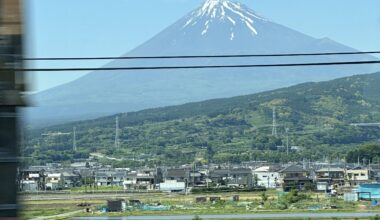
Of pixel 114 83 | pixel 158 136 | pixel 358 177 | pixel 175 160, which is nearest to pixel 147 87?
pixel 114 83

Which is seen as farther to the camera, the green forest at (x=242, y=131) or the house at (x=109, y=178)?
the green forest at (x=242, y=131)

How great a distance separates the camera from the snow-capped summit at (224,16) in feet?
334

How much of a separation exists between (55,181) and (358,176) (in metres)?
8.70

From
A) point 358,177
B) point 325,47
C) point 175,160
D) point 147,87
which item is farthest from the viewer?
point 325,47

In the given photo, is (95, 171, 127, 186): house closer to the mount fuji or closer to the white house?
the white house

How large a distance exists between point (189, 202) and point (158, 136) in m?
16.5

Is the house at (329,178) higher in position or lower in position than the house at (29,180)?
lower

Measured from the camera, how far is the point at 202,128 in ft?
115

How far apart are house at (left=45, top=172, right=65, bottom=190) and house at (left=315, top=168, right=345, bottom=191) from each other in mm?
6679

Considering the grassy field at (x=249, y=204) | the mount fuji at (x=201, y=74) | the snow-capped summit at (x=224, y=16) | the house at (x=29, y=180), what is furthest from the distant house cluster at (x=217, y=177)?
the snow-capped summit at (x=224, y=16)

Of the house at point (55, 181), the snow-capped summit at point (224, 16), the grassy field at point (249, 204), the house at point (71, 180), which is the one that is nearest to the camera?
the house at point (55, 181)

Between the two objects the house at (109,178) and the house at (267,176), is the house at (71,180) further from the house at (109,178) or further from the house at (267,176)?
the house at (267,176)

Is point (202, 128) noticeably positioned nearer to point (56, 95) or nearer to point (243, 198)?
point (243, 198)

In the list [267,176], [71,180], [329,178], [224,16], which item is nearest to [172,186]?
[71,180]
